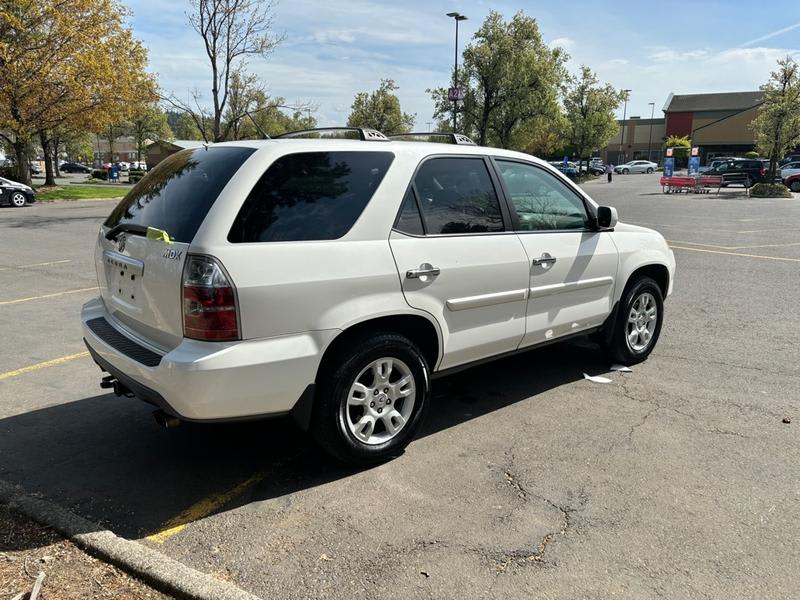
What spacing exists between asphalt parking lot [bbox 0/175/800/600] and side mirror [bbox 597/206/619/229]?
4.17ft

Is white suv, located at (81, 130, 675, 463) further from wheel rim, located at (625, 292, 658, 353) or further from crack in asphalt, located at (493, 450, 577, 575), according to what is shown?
wheel rim, located at (625, 292, 658, 353)

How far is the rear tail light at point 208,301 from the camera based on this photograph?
2865 mm

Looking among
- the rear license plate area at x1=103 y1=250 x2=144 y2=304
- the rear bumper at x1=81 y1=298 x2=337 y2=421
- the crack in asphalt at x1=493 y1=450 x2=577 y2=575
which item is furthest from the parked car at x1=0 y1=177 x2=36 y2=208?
the crack in asphalt at x1=493 y1=450 x2=577 y2=575

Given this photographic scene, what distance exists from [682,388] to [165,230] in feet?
12.9

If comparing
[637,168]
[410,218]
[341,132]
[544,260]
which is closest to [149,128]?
[637,168]

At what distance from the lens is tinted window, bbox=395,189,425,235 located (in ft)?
11.5

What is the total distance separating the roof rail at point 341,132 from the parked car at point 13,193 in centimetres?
2430

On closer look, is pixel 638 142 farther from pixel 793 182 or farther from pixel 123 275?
pixel 123 275

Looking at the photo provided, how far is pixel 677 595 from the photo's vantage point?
99.1 inches

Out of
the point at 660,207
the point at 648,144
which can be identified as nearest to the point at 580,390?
the point at 660,207

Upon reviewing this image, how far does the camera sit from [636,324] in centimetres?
531

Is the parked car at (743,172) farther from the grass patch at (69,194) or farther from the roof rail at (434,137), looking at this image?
the roof rail at (434,137)

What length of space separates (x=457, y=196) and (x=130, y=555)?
8.69ft

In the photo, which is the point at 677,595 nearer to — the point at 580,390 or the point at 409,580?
the point at 409,580
